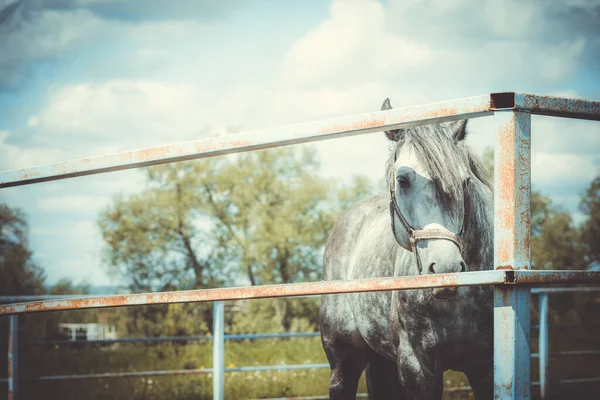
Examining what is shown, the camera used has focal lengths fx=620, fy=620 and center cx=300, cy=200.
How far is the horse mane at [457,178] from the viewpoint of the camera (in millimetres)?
2402

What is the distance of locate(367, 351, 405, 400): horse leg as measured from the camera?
4004mm

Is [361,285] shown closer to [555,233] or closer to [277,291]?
[277,291]

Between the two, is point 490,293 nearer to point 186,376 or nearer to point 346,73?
point 186,376

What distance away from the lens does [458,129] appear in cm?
278

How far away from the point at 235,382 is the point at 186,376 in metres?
0.86

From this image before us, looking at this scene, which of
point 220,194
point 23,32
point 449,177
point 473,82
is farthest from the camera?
point 473,82

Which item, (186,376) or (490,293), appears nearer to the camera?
(490,293)

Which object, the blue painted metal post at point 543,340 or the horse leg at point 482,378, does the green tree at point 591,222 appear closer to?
the blue painted metal post at point 543,340

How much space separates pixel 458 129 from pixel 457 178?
0.40 meters

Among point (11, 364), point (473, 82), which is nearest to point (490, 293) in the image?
point (11, 364)

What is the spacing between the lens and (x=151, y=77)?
43125 millimetres

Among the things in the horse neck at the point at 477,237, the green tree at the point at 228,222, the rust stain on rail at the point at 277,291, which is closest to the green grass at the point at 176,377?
the horse neck at the point at 477,237

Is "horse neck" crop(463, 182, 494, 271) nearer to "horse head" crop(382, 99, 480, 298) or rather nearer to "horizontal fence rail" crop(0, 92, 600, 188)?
"horse head" crop(382, 99, 480, 298)

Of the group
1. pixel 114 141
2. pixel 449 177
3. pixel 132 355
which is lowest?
pixel 132 355
